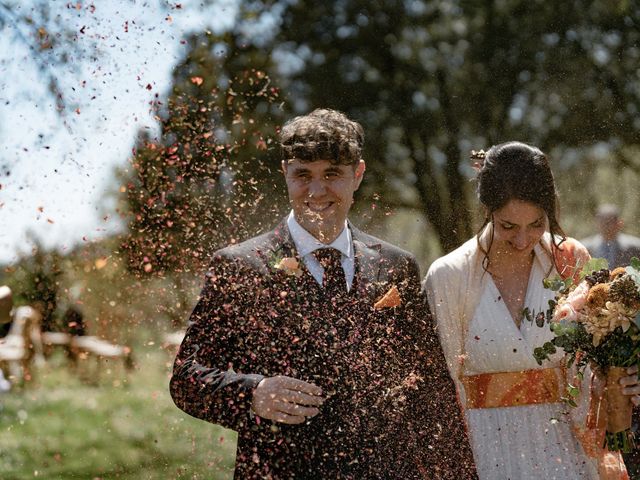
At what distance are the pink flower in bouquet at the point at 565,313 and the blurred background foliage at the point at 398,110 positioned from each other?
7139mm

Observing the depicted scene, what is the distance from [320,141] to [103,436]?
26.0 ft

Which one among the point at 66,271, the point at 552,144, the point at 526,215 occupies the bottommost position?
the point at 526,215

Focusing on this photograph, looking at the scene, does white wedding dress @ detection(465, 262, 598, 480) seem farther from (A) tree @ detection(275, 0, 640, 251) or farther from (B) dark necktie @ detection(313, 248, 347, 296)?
(A) tree @ detection(275, 0, 640, 251)

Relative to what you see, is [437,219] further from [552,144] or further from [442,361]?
[442,361]

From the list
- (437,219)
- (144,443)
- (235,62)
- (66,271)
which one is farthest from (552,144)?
(66,271)

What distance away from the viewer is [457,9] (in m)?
12.7

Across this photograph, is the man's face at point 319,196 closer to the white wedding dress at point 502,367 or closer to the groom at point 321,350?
the groom at point 321,350

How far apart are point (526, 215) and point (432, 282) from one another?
56 cm

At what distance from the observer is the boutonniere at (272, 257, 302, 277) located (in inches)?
135

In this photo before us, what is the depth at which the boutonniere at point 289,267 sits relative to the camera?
11.2 feet

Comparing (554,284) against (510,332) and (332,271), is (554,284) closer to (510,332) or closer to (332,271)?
(510,332)

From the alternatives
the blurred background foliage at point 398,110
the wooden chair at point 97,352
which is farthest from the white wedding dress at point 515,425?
the wooden chair at point 97,352

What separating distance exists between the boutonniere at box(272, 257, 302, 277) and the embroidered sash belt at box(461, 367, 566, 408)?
115 cm

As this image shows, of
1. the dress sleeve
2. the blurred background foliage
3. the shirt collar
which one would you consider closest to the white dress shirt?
the shirt collar
